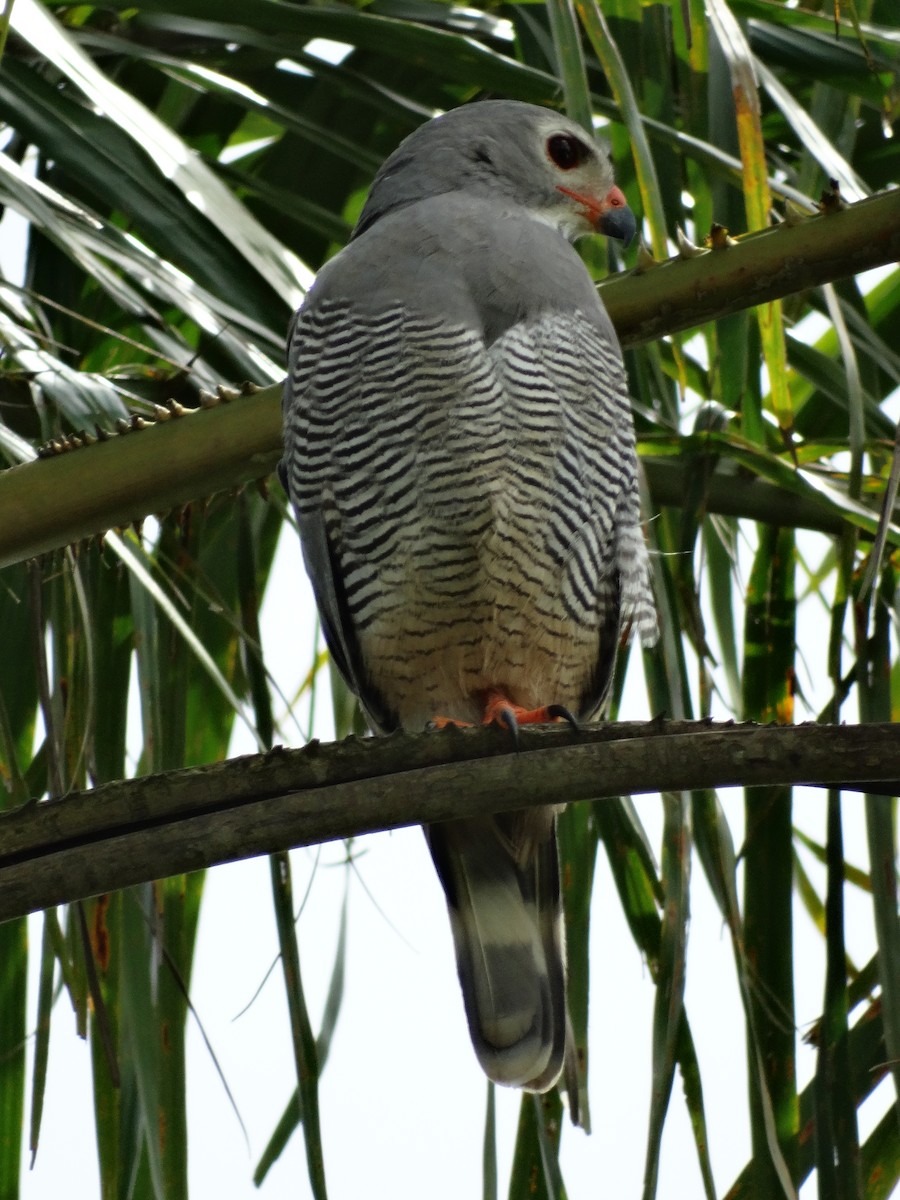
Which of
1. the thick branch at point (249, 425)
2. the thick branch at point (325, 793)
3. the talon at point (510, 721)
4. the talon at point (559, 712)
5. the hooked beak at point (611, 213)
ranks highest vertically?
the hooked beak at point (611, 213)

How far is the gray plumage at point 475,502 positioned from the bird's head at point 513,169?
6.7 inches

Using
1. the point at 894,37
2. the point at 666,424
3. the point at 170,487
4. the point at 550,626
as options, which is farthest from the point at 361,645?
the point at 894,37

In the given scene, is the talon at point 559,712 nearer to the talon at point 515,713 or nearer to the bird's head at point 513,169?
the talon at point 515,713

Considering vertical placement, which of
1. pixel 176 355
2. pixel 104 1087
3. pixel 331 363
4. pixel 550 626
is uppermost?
pixel 331 363

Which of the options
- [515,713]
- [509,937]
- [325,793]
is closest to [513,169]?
[515,713]

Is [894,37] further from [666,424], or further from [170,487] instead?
[170,487]

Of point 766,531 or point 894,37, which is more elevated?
point 894,37

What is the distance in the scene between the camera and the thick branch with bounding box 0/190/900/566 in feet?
5.61

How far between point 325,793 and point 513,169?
1897 millimetres

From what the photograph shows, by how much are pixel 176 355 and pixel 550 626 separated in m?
0.83

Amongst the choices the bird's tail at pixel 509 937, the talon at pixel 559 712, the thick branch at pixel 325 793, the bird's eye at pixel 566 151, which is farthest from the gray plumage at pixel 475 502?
the thick branch at pixel 325 793

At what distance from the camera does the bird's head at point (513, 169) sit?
113 inches

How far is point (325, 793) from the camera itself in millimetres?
1386

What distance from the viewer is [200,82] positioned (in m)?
2.42
